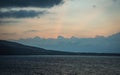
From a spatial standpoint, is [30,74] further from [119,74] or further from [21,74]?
[119,74]

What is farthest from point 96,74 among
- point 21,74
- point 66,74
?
point 21,74

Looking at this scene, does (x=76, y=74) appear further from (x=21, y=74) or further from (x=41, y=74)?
(x=21, y=74)

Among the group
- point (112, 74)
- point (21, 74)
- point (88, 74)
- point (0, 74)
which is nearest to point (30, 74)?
point (21, 74)

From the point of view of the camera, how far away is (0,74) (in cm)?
11038

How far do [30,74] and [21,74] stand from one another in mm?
3368

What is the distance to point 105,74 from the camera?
375 feet

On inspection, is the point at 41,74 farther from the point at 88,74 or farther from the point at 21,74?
the point at 88,74

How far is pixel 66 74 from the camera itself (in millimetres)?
112188

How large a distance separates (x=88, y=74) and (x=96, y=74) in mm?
3053

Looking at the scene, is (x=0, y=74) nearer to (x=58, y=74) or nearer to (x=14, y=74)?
(x=14, y=74)

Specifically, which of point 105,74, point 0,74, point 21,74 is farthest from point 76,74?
point 0,74

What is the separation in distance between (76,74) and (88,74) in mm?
4788

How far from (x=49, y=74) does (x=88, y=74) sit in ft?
45.7

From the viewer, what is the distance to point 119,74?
374 ft
